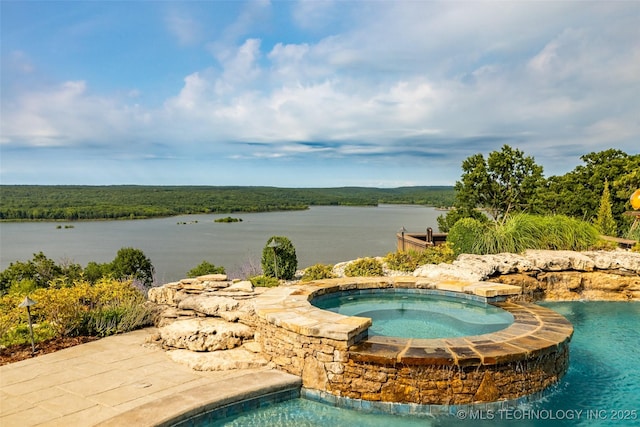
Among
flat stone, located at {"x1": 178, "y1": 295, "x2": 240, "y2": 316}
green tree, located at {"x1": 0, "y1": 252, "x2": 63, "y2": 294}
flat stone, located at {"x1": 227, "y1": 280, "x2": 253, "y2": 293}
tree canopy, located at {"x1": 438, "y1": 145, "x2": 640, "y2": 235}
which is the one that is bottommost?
green tree, located at {"x1": 0, "y1": 252, "x2": 63, "y2": 294}

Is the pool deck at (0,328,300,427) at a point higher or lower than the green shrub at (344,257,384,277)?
lower

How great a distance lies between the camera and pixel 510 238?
1082cm

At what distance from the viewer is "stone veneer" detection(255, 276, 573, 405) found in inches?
165

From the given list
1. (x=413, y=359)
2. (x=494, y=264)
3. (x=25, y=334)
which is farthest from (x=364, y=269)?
(x=25, y=334)

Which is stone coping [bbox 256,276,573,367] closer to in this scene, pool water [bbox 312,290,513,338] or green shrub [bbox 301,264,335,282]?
pool water [bbox 312,290,513,338]

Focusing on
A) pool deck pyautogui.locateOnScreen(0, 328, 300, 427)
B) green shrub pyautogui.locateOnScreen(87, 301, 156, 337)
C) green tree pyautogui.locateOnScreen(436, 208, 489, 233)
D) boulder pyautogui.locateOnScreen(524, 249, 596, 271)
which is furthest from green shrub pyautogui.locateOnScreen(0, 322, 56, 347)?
green tree pyautogui.locateOnScreen(436, 208, 489, 233)

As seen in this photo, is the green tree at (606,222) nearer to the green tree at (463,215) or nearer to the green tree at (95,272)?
the green tree at (463,215)

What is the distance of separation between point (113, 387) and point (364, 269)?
655cm

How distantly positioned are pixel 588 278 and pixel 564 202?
39.8ft

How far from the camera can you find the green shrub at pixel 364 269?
9.92 meters

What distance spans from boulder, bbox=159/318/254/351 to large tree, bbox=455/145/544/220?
15173 millimetres

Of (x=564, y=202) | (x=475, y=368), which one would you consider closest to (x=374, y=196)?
(x=564, y=202)

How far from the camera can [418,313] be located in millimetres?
6516

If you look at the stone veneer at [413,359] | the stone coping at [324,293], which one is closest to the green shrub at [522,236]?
the stone coping at [324,293]
